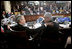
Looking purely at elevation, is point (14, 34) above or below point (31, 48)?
above

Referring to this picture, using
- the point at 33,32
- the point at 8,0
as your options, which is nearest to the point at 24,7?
the point at 8,0

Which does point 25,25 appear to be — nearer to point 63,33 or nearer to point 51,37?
point 51,37

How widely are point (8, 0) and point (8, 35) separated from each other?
70 cm

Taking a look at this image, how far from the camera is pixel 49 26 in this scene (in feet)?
10.0

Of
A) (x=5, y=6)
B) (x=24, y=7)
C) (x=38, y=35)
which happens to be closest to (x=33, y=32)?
(x=38, y=35)

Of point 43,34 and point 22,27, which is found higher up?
point 22,27

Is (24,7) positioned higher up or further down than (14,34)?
higher up

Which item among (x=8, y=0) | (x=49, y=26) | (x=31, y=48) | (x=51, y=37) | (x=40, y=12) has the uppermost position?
(x=8, y=0)

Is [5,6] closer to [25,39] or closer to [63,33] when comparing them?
[25,39]

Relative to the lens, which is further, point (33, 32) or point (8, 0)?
point (33, 32)

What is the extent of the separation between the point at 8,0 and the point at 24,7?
36 centimetres

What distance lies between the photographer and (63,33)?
3.02 metres

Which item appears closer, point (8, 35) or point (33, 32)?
point (8, 35)

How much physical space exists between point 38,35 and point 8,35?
62cm
